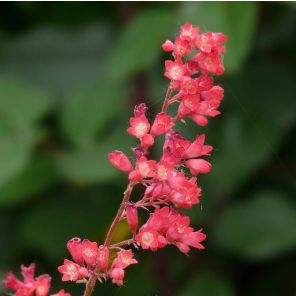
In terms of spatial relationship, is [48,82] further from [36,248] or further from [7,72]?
[36,248]

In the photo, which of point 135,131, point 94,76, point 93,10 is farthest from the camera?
point 93,10

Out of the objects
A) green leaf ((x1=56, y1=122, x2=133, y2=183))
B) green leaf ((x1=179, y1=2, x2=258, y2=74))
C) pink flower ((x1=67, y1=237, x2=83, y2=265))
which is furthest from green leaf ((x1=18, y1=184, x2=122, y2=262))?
pink flower ((x1=67, y1=237, x2=83, y2=265))

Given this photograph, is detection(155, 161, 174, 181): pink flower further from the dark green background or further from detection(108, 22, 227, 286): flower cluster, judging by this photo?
the dark green background

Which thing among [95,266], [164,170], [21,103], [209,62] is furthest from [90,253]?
[21,103]

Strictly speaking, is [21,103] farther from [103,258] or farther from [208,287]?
[103,258]

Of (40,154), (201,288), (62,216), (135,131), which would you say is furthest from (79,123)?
(135,131)
